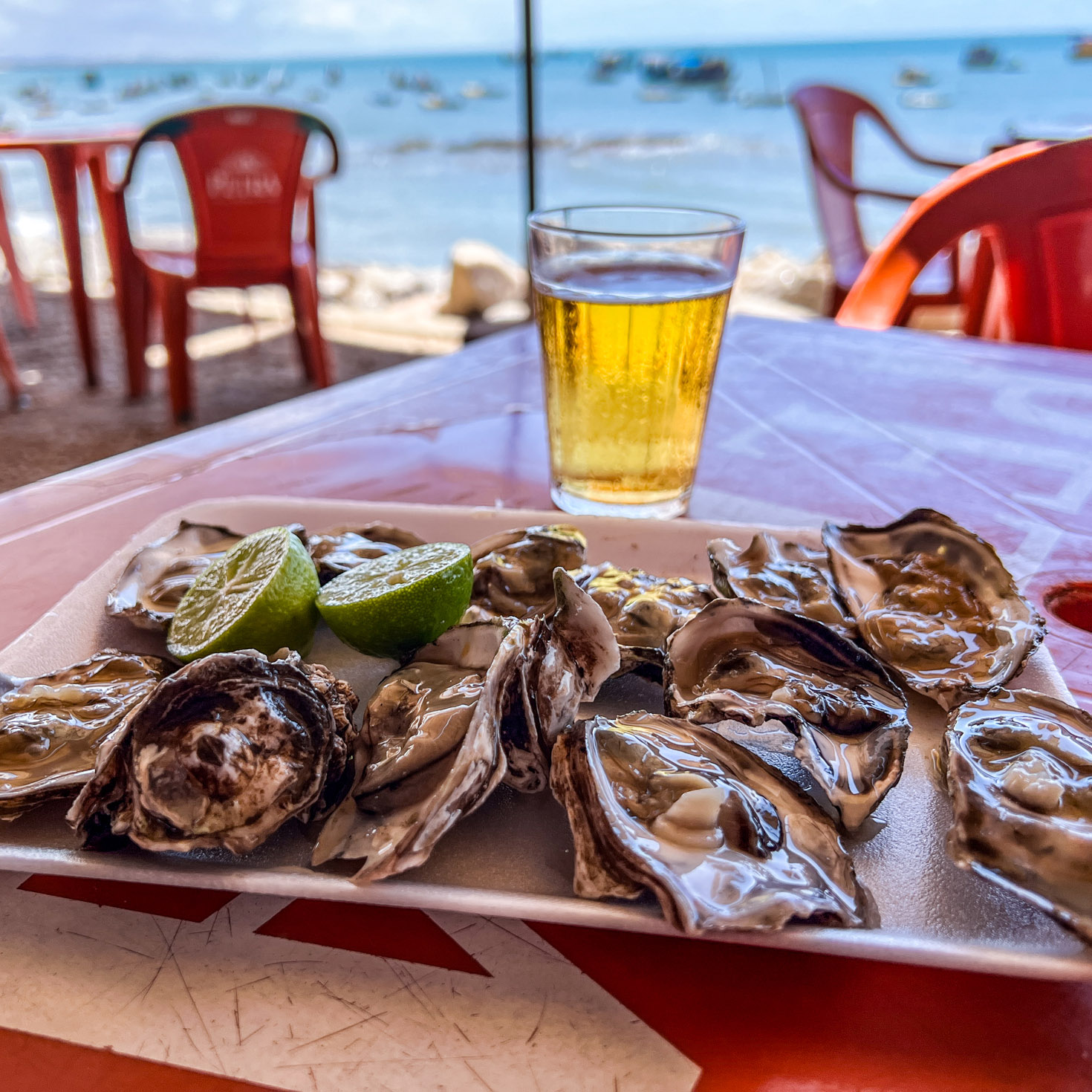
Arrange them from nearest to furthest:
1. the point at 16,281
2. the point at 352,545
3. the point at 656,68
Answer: the point at 352,545 < the point at 16,281 < the point at 656,68

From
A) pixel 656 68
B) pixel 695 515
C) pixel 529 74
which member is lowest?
pixel 695 515

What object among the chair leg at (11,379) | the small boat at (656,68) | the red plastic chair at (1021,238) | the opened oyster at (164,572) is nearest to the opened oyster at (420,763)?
the opened oyster at (164,572)

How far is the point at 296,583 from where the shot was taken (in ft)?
1.95

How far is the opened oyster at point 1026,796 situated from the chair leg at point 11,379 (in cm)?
415

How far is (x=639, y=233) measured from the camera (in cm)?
85

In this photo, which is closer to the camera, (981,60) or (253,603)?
(253,603)

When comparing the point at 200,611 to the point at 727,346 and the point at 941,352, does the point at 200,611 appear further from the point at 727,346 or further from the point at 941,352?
the point at 941,352

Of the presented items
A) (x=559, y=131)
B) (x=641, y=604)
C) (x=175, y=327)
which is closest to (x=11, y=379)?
(x=175, y=327)

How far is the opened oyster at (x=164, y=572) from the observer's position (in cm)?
63

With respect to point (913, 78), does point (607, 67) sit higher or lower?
higher

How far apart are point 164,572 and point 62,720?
197mm

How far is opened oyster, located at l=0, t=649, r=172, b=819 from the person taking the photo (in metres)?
0.45

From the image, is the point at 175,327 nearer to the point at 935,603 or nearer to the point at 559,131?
the point at 935,603

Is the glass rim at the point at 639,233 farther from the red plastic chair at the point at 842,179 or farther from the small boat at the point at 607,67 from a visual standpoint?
the small boat at the point at 607,67
